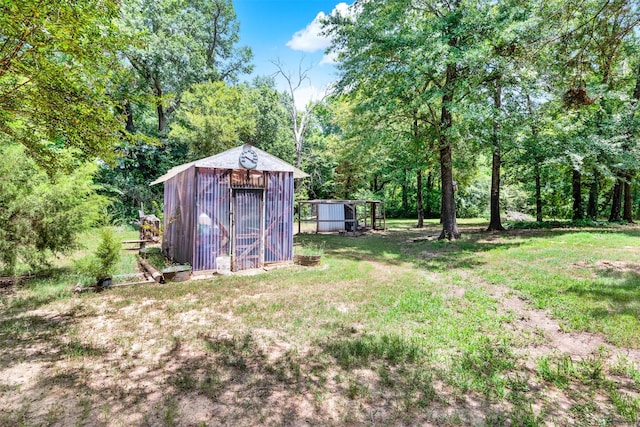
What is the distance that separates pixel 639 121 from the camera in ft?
45.1

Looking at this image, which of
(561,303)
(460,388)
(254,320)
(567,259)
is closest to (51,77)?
(254,320)

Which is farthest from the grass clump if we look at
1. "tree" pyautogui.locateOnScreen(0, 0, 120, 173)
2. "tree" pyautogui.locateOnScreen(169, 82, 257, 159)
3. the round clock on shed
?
"tree" pyautogui.locateOnScreen(169, 82, 257, 159)

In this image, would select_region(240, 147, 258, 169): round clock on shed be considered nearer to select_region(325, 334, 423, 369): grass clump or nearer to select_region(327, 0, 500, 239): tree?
select_region(325, 334, 423, 369): grass clump

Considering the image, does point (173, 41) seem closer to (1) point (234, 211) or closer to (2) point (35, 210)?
(1) point (234, 211)

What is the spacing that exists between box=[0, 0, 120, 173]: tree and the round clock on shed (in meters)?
3.68

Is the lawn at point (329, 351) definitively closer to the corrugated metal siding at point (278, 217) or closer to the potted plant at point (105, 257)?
the potted plant at point (105, 257)

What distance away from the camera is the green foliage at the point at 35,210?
6.49 metres

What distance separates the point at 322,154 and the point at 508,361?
26.4 meters

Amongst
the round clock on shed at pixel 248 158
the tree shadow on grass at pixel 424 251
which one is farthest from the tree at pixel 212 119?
the round clock on shed at pixel 248 158

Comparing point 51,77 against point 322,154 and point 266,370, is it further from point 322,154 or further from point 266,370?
point 322,154

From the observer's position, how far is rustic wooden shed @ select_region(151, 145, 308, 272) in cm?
811

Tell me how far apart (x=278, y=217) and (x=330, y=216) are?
429 inches

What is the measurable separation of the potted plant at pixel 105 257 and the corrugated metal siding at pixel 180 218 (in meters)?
1.82

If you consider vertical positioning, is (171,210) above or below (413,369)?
above
